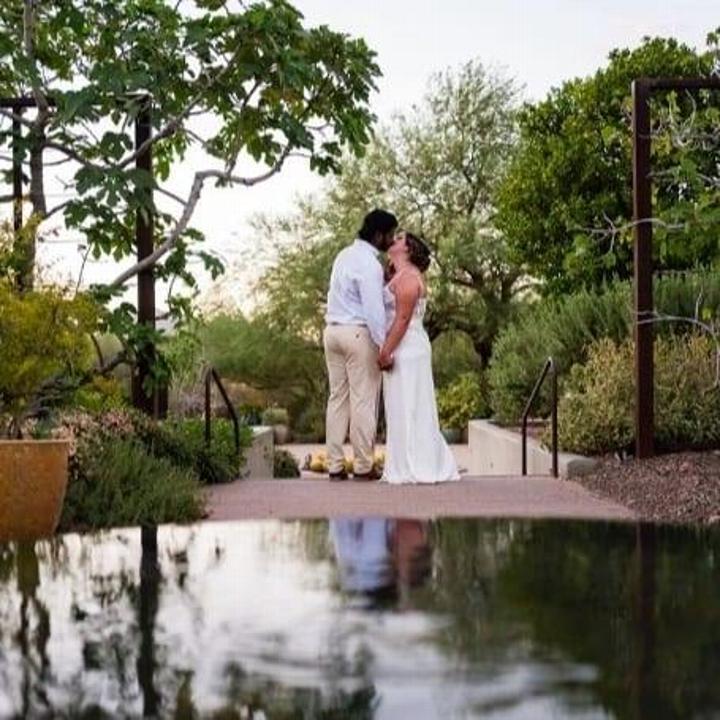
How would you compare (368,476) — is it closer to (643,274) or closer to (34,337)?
(643,274)

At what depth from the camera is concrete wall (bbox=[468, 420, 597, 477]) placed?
47.9ft

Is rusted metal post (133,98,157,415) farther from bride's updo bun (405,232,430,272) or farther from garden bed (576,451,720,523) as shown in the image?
garden bed (576,451,720,523)

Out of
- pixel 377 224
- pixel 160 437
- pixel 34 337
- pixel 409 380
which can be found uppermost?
pixel 377 224

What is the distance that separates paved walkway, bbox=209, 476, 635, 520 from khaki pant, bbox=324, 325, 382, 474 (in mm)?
481

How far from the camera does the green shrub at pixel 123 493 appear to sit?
1096 centimetres

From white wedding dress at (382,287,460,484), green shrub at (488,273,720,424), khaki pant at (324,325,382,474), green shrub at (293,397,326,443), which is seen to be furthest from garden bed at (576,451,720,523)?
green shrub at (293,397,326,443)

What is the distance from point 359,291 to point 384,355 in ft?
1.98

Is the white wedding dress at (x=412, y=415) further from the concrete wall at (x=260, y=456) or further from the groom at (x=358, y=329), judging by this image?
the concrete wall at (x=260, y=456)

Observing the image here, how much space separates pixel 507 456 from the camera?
19.0 metres

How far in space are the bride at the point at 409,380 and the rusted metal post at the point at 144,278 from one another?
207cm

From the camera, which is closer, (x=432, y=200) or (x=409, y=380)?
(x=409, y=380)

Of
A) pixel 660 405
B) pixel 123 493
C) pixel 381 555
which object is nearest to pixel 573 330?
pixel 660 405

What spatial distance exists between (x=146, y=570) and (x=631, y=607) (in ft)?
8.91

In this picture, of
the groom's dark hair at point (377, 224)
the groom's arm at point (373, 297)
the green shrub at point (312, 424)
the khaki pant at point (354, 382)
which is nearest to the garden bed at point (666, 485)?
the khaki pant at point (354, 382)
